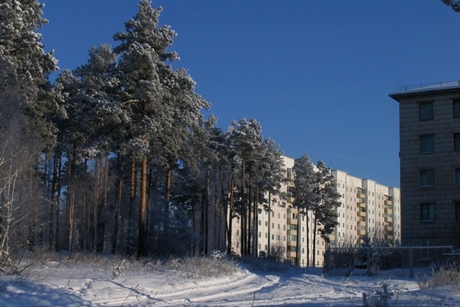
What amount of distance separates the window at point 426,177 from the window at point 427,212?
1.73 meters

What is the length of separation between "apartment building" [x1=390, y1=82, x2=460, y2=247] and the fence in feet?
31.4

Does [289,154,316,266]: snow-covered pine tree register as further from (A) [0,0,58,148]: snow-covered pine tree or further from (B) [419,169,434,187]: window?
(A) [0,0,58,148]: snow-covered pine tree

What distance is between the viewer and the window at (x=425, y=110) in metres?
52.9

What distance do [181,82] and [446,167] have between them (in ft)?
85.7

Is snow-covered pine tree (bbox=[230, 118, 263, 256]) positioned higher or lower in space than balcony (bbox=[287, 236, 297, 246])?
higher

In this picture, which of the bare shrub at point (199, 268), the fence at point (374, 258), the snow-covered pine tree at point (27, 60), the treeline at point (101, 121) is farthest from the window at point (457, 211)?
the snow-covered pine tree at point (27, 60)

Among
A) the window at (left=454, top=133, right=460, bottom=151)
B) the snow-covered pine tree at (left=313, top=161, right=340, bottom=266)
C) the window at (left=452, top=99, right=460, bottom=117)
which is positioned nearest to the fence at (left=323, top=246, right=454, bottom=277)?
the window at (left=454, top=133, right=460, bottom=151)

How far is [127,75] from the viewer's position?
34625mm

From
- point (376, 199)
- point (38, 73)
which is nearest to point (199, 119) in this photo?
point (38, 73)

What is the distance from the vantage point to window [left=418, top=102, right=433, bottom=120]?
174 ft

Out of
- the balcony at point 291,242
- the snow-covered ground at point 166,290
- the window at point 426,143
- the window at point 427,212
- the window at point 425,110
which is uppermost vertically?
Result: the window at point 425,110

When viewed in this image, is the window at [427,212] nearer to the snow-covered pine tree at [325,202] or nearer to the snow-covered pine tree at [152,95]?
the snow-covered pine tree at [152,95]

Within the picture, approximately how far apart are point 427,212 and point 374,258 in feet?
62.2

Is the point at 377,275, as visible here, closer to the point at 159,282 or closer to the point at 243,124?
the point at 159,282
